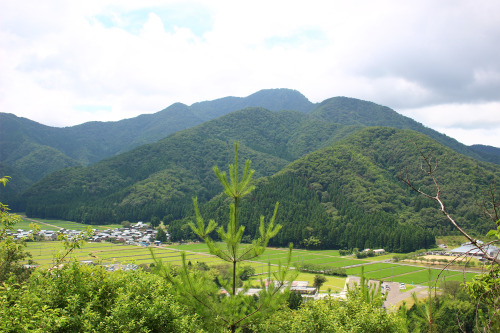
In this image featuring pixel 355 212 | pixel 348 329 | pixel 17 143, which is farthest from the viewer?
pixel 17 143

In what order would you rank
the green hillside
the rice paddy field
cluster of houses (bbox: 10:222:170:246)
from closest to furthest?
the rice paddy field < cluster of houses (bbox: 10:222:170:246) < the green hillside

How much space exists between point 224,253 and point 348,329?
22.6 ft

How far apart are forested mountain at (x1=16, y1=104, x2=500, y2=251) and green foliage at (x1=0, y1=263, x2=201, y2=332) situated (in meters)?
62.3

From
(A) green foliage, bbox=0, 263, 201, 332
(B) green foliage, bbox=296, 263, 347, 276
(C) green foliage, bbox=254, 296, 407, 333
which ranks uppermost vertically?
(A) green foliage, bbox=0, 263, 201, 332

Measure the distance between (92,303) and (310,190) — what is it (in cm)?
8690

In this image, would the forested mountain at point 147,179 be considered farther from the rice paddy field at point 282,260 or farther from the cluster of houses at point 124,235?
the rice paddy field at point 282,260

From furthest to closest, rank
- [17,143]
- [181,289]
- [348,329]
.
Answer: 1. [17,143]
2. [348,329]
3. [181,289]

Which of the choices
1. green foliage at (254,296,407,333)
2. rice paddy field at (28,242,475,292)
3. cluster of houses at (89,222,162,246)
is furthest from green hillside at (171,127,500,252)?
green foliage at (254,296,407,333)

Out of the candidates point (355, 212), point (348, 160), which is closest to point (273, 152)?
point (348, 160)

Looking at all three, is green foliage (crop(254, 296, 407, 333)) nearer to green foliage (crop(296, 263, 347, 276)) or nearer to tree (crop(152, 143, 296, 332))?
tree (crop(152, 143, 296, 332))

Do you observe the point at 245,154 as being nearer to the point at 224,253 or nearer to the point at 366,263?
the point at 366,263

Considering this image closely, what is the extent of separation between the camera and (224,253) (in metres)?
7.99

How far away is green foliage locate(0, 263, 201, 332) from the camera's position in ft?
24.9

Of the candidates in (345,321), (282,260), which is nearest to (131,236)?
(282,260)
